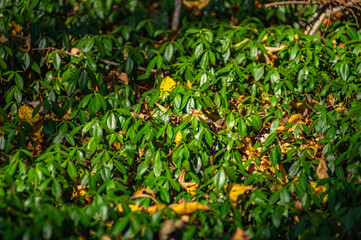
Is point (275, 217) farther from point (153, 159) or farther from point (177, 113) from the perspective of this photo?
point (177, 113)

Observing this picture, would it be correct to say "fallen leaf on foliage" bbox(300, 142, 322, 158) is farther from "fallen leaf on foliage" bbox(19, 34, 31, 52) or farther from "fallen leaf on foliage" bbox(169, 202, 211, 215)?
"fallen leaf on foliage" bbox(19, 34, 31, 52)

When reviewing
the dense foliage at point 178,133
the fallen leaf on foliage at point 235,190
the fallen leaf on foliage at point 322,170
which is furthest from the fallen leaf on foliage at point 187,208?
the fallen leaf on foliage at point 322,170

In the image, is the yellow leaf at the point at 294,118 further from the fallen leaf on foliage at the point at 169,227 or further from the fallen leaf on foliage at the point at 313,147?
the fallen leaf on foliage at the point at 169,227

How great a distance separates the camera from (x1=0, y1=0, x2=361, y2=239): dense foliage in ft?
5.89

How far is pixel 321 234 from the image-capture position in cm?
170

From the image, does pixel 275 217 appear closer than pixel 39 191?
Yes

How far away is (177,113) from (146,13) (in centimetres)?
227

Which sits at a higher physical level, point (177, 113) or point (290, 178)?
point (177, 113)


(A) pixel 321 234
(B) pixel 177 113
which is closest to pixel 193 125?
(B) pixel 177 113

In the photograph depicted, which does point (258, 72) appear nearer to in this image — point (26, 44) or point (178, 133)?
point (178, 133)

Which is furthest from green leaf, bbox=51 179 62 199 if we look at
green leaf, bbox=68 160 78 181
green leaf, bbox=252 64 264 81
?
green leaf, bbox=252 64 264 81

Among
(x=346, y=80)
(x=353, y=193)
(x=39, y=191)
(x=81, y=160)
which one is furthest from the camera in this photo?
(x=346, y=80)

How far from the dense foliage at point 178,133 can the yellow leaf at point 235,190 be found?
13 millimetres

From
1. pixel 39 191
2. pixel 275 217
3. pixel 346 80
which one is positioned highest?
pixel 346 80
